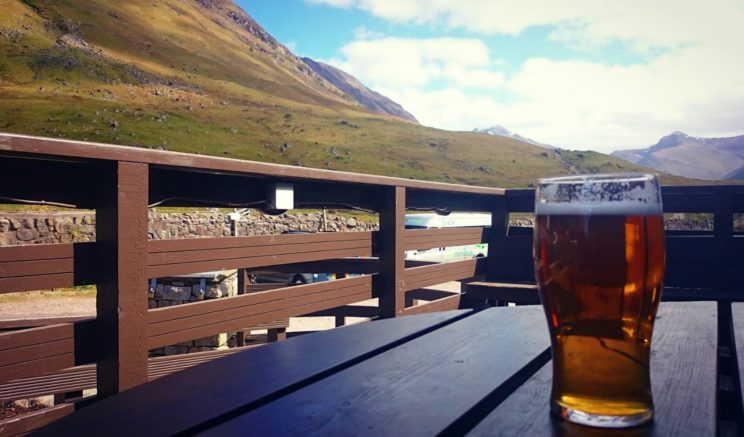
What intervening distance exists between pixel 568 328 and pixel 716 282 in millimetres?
3479

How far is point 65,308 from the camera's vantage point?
11773 mm

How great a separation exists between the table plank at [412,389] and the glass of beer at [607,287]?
0.17 metres

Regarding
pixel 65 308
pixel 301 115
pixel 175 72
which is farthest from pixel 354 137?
pixel 65 308

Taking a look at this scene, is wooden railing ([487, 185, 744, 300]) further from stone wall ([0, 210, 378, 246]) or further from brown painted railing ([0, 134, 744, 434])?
stone wall ([0, 210, 378, 246])

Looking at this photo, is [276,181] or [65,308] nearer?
[276,181]

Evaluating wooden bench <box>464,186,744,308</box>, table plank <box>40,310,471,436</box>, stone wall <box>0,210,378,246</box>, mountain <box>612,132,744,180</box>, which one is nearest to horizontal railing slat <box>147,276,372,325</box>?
wooden bench <box>464,186,744,308</box>

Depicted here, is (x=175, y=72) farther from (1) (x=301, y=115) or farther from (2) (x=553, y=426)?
(2) (x=553, y=426)

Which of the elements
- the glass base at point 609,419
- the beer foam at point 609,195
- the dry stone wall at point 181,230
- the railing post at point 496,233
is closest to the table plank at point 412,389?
the glass base at point 609,419

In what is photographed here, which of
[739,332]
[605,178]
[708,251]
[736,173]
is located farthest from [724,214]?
[736,173]

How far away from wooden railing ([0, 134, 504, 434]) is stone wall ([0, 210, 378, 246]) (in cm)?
1045

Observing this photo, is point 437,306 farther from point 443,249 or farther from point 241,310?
point 443,249

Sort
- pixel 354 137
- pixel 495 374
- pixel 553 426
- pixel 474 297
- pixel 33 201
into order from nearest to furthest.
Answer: pixel 553 426
pixel 495 374
pixel 33 201
pixel 474 297
pixel 354 137

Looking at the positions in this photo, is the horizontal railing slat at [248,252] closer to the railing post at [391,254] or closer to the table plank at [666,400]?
the railing post at [391,254]

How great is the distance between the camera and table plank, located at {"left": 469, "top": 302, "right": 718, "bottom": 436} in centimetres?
69
